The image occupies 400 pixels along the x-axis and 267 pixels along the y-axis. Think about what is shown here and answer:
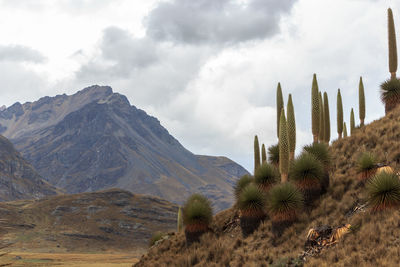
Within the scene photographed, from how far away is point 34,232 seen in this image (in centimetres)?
11562

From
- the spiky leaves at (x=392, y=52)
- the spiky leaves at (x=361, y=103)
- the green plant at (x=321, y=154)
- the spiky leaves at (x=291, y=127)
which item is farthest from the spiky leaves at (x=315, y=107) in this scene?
the spiky leaves at (x=361, y=103)

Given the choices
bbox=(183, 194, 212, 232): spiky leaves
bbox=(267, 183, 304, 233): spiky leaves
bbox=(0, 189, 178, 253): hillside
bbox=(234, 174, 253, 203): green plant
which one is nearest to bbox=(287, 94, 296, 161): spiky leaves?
bbox=(267, 183, 304, 233): spiky leaves

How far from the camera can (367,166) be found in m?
20.0

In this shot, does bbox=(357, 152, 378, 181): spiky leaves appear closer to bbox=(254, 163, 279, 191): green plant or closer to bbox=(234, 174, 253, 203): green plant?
bbox=(254, 163, 279, 191): green plant

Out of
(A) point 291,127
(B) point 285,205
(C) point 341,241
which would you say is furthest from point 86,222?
(C) point 341,241

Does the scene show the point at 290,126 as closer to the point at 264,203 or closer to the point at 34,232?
the point at 264,203

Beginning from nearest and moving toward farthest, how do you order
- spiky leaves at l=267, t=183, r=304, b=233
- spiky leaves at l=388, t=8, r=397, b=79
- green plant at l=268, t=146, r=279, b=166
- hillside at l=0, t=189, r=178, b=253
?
1. spiky leaves at l=267, t=183, r=304, b=233
2. green plant at l=268, t=146, r=279, b=166
3. spiky leaves at l=388, t=8, r=397, b=79
4. hillside at l=0, t=189, r=178, b=253

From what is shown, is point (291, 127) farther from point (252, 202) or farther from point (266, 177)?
point (252, 202)

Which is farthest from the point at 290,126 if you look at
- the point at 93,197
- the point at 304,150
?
the point at 93,197

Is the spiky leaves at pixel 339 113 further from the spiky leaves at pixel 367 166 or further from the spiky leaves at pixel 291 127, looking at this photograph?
the spiky leaves at pixel 367 166

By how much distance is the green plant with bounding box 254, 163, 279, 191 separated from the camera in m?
24.4

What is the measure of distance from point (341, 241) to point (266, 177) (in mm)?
9444

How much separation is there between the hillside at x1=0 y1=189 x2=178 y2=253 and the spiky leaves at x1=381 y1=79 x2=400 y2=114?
91.7 m

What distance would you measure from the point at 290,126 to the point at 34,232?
111 metres
